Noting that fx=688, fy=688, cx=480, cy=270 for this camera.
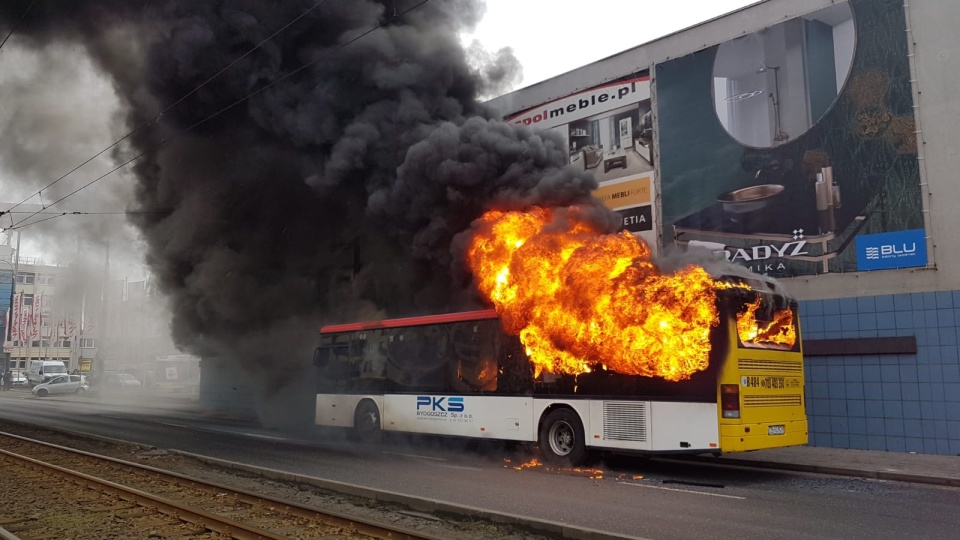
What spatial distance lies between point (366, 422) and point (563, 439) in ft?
16.9

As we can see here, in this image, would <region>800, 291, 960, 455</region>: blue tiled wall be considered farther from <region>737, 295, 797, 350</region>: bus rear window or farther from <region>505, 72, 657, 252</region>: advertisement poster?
<region>505, 72, 657, 252</region>: advertisement poster

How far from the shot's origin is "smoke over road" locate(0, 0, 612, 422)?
13336mm

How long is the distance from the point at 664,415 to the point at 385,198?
23.8ft

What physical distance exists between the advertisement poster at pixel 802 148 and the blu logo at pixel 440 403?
657 centimetres

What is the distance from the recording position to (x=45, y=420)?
21125mm

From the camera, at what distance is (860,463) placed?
1094 cm

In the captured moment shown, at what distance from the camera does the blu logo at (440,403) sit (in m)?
12.5

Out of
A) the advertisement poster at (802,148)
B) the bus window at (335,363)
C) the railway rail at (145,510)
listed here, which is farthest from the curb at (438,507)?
the advertisement poster at (802,148)

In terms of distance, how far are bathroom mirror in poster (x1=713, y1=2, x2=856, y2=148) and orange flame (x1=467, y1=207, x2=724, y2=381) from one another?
5.27 m

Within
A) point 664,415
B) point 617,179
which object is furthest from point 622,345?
point 617,179

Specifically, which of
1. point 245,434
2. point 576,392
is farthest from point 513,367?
point 245,434

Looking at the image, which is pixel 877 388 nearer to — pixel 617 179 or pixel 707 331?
pixel 707 331

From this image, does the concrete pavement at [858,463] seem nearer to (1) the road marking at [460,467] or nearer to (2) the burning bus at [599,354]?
(2) the burning bus at [599,354]

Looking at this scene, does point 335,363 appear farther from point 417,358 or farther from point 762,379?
point 762,379
